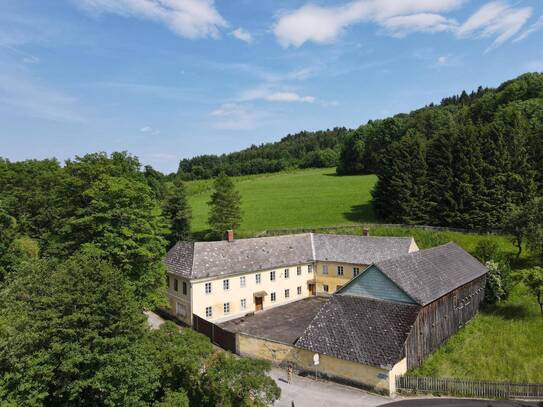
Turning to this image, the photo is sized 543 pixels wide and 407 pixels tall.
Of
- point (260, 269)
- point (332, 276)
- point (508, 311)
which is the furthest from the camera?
point (332, 276)

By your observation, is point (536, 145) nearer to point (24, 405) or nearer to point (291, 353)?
point (291, 353)

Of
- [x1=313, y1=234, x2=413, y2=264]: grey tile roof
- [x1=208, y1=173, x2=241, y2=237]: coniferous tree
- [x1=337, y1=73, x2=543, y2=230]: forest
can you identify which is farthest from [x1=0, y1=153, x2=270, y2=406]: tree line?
[x1=337, y1=73, x2=543, y2=230]: forest

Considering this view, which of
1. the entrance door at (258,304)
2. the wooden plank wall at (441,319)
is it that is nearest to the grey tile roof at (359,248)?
the wooden plank wall at (441,319)

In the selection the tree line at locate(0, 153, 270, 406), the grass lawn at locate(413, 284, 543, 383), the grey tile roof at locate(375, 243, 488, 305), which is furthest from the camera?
the grey tile roof at locate(375, 243, 488, 305)

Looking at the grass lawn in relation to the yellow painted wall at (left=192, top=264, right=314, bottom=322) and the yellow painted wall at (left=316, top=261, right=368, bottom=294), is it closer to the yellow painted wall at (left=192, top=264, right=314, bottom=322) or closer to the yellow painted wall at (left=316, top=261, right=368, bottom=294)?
the yellow painted wall at (left=316, top=261, right=368, bottom=294)

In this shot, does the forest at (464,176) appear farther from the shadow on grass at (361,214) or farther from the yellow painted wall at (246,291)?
the yellow painted wall at (246,291)

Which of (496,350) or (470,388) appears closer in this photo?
(470,388)

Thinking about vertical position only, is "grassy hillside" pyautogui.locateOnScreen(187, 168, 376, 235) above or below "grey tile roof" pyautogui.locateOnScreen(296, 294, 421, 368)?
above

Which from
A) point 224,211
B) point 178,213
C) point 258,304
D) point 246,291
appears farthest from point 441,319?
point 178,213

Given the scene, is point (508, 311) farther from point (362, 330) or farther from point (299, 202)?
point (299, 202)
